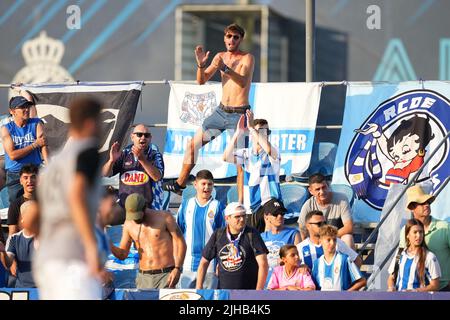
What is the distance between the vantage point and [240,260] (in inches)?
443

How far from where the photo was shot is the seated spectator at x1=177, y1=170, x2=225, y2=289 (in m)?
11.8

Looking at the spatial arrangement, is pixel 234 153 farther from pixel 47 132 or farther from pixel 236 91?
pixel 47 132

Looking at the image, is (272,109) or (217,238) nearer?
(217,238)

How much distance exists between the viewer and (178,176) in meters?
12.6

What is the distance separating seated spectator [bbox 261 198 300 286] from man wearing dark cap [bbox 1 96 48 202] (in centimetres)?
239

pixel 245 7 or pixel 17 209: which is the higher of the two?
pixel 245 7

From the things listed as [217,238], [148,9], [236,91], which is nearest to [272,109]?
[236,91]

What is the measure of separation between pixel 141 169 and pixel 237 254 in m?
1.52

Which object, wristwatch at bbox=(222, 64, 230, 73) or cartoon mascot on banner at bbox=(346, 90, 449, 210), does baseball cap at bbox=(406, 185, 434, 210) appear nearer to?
cartoon mascot on banner at bbox=(346, 90, 449, 210)

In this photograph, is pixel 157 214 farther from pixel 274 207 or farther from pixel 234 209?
pixel 274 207

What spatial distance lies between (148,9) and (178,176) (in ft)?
29.3

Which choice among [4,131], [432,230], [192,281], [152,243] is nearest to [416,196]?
[432,230]

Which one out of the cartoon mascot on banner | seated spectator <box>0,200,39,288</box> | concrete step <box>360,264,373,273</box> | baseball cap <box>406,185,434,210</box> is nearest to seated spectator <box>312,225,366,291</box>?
concrete step <box>360,264,373,273</box>
